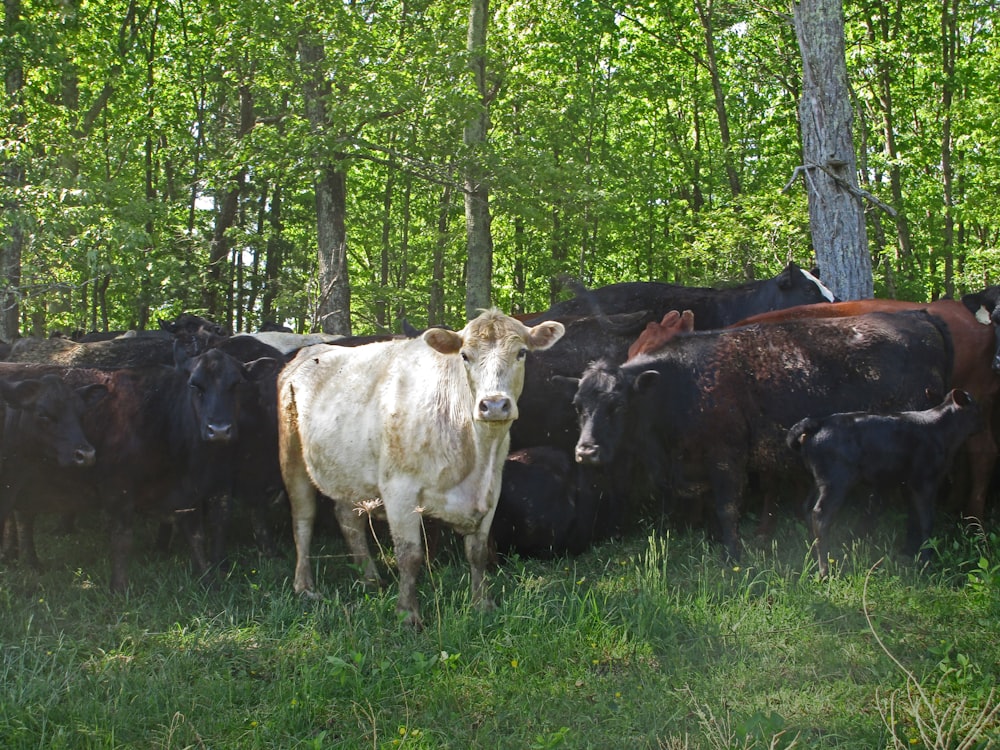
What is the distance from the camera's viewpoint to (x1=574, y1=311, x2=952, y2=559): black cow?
26.8 ft

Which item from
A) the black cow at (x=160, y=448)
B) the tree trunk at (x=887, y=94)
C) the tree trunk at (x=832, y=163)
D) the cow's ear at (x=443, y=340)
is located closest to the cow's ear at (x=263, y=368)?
the black cow at (x=160, y=448)

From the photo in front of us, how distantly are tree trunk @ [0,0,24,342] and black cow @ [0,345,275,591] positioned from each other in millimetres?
4600

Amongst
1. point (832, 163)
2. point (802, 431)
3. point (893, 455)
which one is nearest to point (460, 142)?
point (832, 163)

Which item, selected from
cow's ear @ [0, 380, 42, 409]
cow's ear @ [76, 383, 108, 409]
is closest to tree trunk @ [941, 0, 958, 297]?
cow's ear @ [76, 383, 108, 409]

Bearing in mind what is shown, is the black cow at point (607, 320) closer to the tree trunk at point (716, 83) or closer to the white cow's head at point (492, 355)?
the white cow's head at point (492, 355)

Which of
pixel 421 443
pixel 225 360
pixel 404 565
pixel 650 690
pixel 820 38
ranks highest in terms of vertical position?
pixel 820 38

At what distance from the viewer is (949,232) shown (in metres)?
24.3

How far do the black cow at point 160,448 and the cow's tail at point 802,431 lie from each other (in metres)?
4.51

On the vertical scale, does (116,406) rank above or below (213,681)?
above

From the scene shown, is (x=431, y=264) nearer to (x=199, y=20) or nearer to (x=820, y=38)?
(x=199, y=20)

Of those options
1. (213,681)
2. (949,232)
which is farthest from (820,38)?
(949,232)

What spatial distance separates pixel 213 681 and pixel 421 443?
2086 mm

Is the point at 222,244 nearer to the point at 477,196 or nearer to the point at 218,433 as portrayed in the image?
the point at 477,196

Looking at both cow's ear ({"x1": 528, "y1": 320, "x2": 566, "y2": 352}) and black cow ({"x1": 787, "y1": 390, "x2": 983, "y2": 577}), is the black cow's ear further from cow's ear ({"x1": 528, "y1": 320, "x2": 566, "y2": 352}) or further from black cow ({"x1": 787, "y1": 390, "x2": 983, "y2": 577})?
black cow ({"x1": 787, "y1": 390, "x2": 983, "y2": 577})
